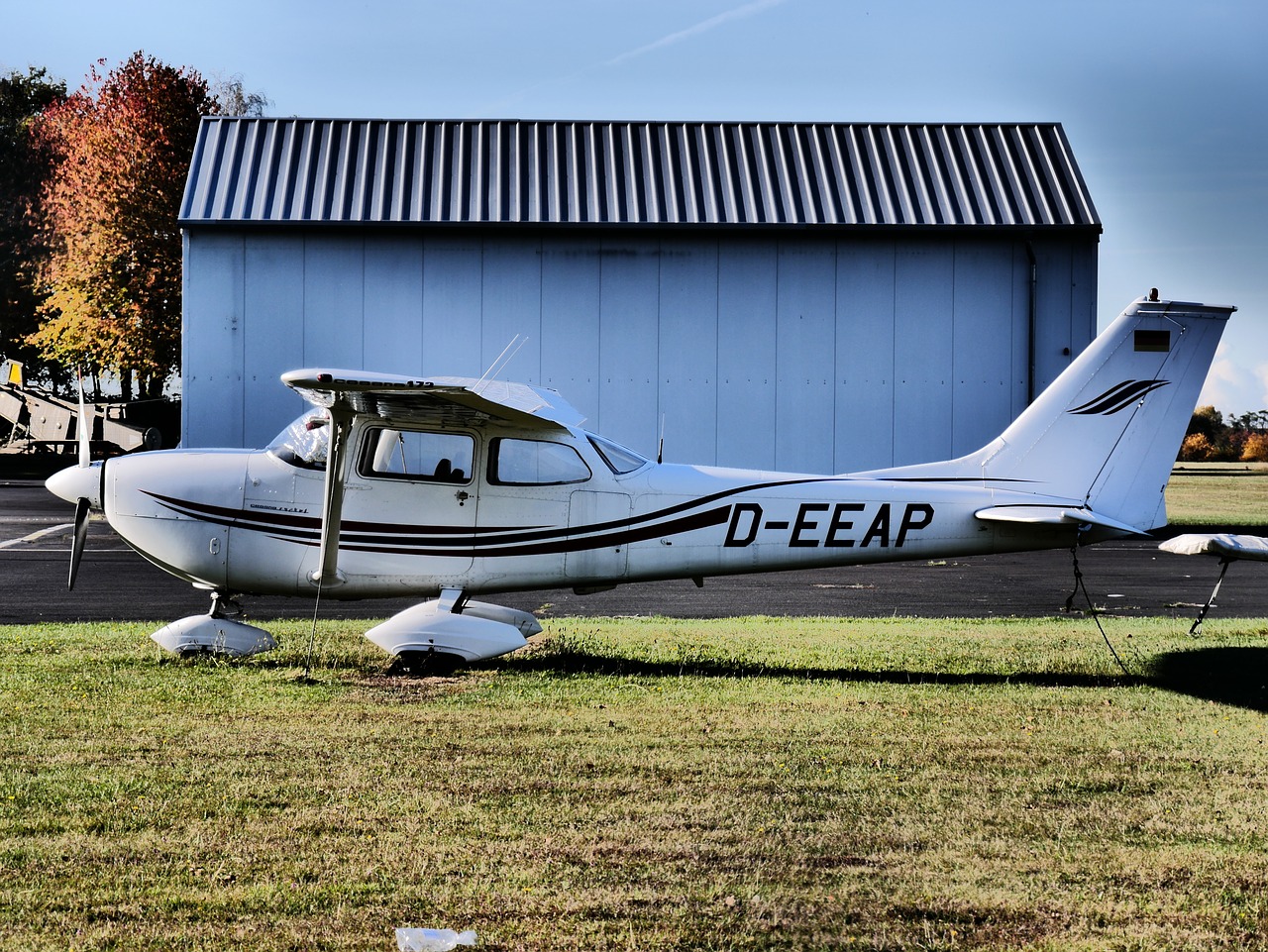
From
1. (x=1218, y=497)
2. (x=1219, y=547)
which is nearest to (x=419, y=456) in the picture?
(x=1219, y=547)

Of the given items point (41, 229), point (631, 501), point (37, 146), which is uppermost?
point (37, 146)

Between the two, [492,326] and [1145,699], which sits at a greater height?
[492,326]

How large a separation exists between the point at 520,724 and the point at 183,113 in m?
36.0

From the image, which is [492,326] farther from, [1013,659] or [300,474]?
[1013,659]

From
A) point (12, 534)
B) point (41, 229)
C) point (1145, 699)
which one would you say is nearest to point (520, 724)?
point (1145, 699)

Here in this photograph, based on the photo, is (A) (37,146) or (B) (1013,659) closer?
(B) (1013,659)

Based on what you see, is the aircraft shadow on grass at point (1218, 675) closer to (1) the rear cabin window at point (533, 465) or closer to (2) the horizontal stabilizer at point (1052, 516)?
(2) the horizontal stabilizer at point (1052, 516)

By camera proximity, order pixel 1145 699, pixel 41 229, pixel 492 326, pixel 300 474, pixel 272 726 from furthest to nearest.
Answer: pixel 41 229, pixel 492 326, pixel 300 474, pixel 1145 699, pixel 272 726

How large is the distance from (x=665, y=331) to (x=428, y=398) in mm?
10518

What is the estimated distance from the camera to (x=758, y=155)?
19719mm

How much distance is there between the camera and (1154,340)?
9.16 m

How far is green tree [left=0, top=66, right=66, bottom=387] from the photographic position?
44.3m

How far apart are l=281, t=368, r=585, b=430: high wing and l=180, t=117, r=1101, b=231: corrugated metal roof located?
33.3 feet

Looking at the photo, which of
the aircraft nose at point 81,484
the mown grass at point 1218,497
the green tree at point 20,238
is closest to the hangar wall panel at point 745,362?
the mown grass at point 1218,497
